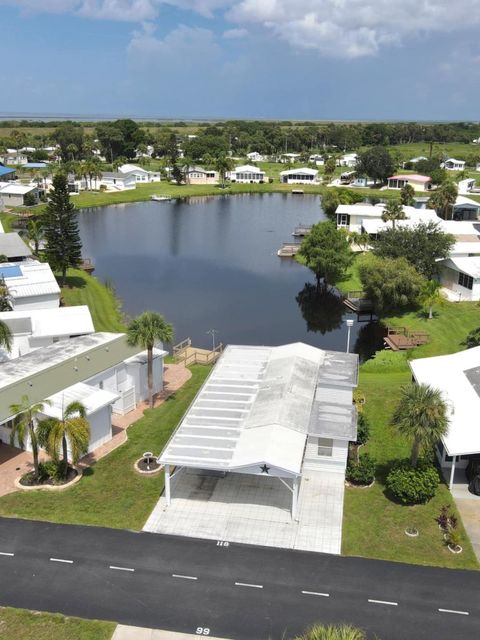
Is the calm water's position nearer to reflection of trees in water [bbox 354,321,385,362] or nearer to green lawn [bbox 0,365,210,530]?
reflection of trees in water [bbox 354,321,385,362]

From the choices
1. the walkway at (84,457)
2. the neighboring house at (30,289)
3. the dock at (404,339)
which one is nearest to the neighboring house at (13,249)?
the neighboring house at (30,289)

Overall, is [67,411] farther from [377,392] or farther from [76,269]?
[76,269]

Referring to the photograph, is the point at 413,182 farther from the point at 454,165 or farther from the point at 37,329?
the point at 37,329

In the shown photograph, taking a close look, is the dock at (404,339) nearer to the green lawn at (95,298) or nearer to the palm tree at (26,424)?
the green lawn at (95,298)

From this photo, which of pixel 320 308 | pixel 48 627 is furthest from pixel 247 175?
pixel 48 627

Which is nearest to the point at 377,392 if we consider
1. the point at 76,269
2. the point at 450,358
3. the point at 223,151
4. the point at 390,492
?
the point at 450,358
